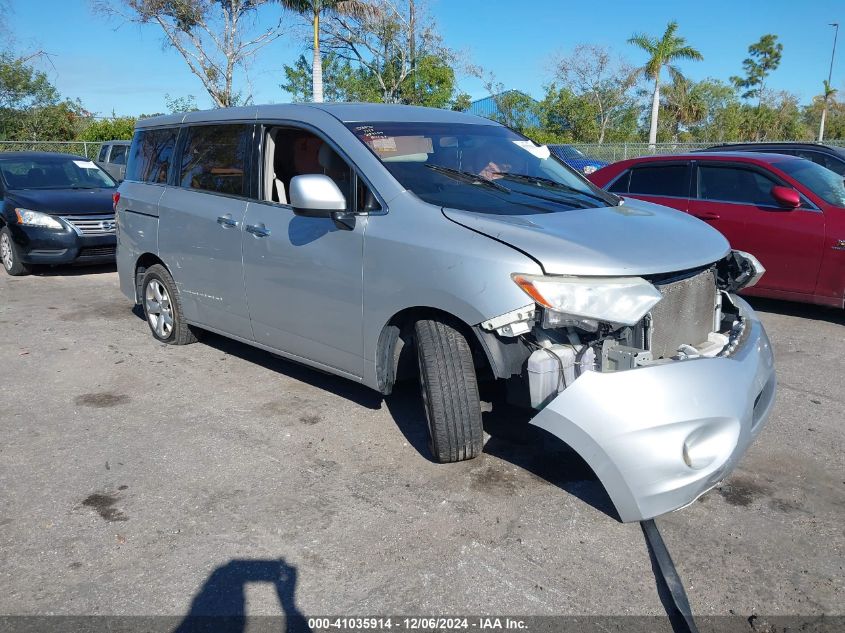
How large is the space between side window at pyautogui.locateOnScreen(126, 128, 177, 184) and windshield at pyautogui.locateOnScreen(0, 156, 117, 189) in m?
4.85

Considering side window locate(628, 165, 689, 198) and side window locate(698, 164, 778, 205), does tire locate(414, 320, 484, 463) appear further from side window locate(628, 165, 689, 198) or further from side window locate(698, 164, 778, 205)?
side window locate(628, 165, 689, 198)

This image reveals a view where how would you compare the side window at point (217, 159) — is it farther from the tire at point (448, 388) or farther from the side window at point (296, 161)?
the tire at point (448, 388)

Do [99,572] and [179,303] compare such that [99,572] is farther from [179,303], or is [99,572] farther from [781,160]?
[781,160]

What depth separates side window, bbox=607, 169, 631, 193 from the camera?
805 centimetres

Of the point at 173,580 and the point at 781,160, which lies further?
the point at 781,160

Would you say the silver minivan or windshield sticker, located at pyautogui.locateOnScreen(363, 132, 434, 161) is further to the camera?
windshield sticker, located at pyautogui.locateOnScreen(363, 132, 434, 161)

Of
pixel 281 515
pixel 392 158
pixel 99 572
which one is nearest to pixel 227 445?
pixel 281 515

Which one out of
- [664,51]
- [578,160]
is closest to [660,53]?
[664,51]

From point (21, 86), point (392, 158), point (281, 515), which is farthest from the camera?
point (21, 86)

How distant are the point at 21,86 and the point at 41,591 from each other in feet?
108

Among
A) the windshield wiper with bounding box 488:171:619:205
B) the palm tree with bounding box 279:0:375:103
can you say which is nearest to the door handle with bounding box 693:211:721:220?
the windshield wiper with bounding box 488:171:619:205

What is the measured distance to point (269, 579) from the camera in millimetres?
2885

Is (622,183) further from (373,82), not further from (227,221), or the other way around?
(373,82)

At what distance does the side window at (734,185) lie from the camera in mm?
7086
